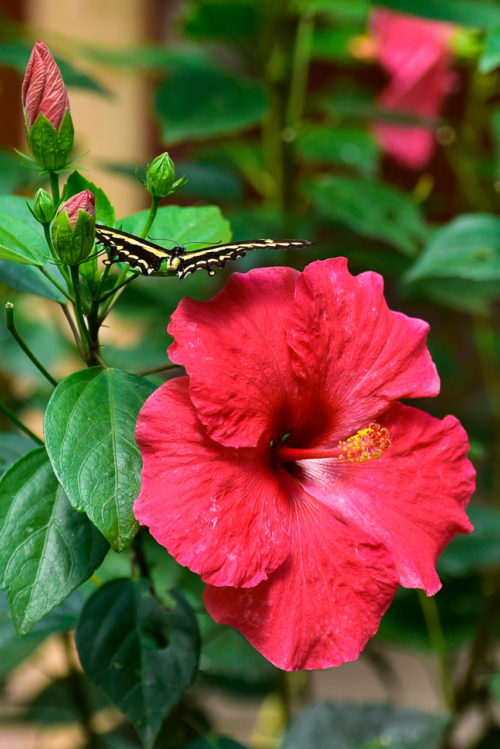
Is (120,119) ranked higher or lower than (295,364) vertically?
lower

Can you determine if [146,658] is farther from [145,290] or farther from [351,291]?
[145,290]

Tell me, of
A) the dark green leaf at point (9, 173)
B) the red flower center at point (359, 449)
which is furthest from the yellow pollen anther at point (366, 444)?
the dark green leaf at point (9, 173)

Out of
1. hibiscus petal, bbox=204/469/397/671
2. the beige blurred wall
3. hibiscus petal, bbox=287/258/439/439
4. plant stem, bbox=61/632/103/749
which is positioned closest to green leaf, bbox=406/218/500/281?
hibiscus petal, bbox=287/258/439/439

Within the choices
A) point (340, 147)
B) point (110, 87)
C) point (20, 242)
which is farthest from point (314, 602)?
point (110, 87)

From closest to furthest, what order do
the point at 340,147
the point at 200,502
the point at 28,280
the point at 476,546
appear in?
the point at 200,502 → the point at 28,280 → the point at 476,546 → the point at 340,147

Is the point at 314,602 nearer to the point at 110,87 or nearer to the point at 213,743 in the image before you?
the point at 213,743

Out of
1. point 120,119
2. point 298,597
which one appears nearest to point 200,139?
point 120,119

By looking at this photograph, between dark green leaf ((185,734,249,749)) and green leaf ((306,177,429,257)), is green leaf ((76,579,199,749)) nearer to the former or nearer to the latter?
dark green leaf ((185,734,249,749))
